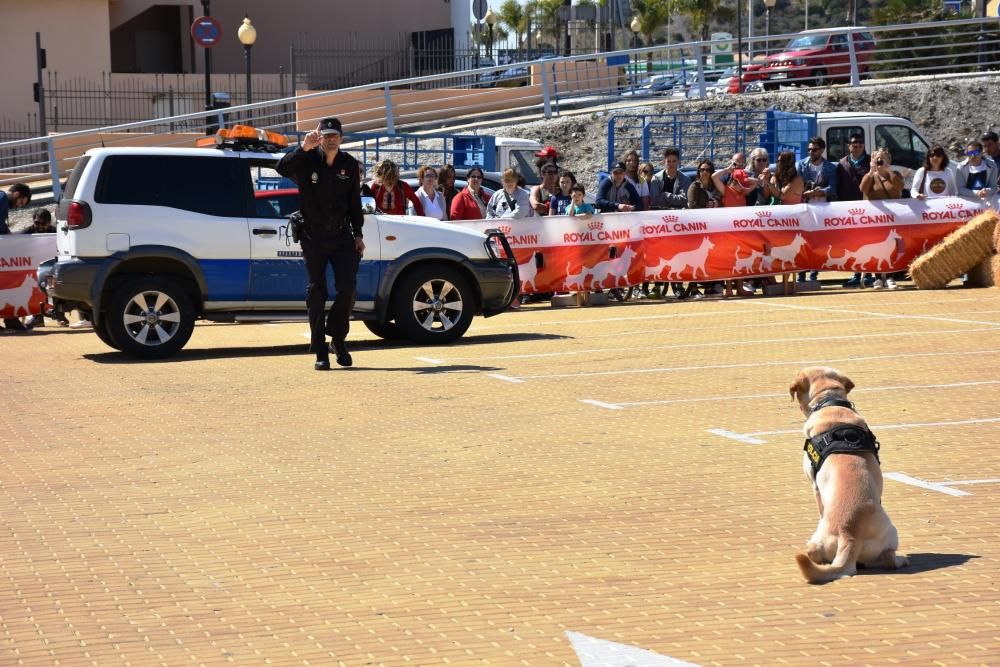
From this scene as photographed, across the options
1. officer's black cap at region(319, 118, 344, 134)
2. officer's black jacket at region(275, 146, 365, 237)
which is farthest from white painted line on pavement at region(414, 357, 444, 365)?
officer's black cap at region(319, 118, 344, 134)

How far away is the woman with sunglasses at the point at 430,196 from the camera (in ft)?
58.9

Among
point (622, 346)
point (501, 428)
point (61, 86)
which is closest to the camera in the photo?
point (501, 428)

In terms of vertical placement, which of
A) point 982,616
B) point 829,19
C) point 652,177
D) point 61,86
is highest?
point 829,19

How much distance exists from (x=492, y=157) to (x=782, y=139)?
5231 mm

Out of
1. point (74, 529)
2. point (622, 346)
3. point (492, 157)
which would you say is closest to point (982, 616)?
point (74, 529)

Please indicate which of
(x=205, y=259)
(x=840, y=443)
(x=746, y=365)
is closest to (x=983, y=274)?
(x=746, y=365)

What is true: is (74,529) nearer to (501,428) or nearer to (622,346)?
(501,428)

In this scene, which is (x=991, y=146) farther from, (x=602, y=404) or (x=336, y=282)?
(x=602, y=404)

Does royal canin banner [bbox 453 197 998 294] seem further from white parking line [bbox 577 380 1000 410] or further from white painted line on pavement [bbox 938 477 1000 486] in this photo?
white painted line on pavement [bbox 938 477 1000 486]

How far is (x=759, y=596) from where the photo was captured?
567cm

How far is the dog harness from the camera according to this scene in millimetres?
6023

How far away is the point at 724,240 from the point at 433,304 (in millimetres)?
5687

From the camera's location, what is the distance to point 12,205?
17.9 m

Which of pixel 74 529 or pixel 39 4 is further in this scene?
pixel 39 4
